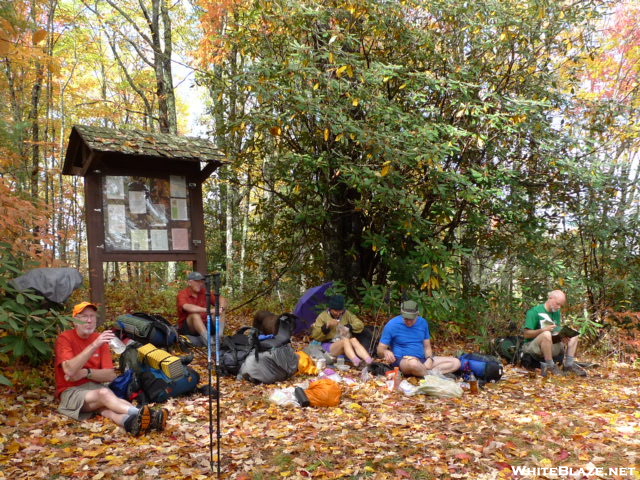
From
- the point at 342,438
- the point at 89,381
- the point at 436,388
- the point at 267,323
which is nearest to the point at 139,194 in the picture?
the point at 267,323

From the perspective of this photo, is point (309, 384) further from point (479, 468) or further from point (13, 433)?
point (13, 433)

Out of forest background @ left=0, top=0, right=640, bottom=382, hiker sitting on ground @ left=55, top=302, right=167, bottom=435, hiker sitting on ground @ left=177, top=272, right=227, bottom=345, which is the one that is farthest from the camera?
forest background @ left=0, top=0, right=640, bottom=382

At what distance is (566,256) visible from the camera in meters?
9.80

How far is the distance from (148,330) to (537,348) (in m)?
5.93

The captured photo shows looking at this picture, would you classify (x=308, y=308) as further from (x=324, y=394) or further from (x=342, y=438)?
(x=342, y=438)

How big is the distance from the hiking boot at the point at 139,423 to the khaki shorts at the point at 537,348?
18.7ft

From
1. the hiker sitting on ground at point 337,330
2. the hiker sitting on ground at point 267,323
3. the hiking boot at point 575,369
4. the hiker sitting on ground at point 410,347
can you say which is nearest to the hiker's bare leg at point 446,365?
the hiker sitting on ground at point 410,347

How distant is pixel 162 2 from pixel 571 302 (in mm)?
11530

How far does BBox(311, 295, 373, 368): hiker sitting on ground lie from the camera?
285 inches

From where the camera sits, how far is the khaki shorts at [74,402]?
15.9 feet

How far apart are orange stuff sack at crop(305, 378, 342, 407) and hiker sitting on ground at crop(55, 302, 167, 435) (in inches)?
67.0

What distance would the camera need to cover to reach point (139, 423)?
4.49 m

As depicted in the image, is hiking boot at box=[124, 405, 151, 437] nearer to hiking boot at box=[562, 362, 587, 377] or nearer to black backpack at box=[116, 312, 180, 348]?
black backpack at box=[116, 312, 180, 348]

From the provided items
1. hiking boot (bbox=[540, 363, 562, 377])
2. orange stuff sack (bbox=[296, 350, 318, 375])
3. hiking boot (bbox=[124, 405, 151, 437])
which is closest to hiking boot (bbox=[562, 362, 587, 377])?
hiking boot (bbox=[540, 363, 562, 377])
